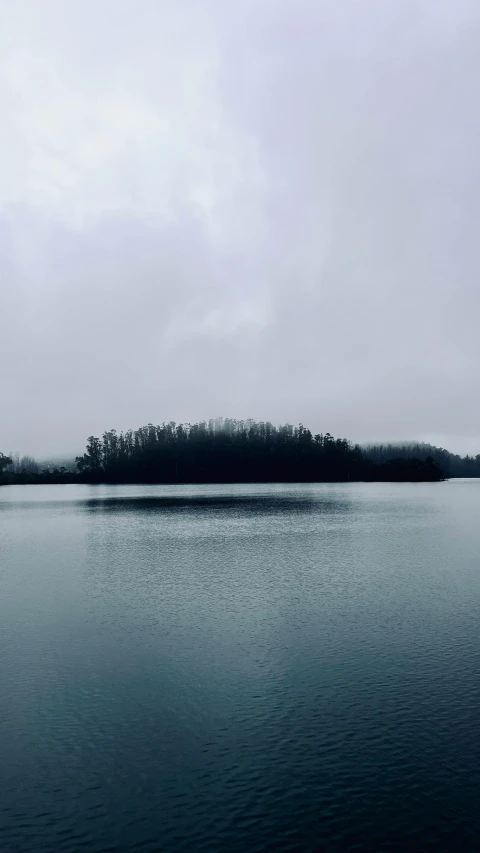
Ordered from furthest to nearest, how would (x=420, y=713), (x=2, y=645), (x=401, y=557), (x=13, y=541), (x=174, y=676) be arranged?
(x=13, y=541) < (x=401, y=557) < (x=2, y=645) < (x=174, y=676) < (x=420, y=713)

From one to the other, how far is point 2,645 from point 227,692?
12950mm

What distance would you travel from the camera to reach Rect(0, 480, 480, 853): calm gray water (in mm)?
14500

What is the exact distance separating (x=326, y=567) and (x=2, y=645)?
2694 centimetres

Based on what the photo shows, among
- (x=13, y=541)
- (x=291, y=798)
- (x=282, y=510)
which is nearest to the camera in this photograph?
(x=291, y=798)

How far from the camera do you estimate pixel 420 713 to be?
2008cm

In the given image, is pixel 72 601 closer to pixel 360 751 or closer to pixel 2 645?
pixel 2 645

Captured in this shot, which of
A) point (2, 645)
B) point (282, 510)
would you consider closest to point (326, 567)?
point (2, 645)

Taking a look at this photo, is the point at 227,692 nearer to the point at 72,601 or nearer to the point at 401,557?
the point at 72,601

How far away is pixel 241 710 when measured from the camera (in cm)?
2064

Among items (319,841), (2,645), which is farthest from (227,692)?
(2,645)

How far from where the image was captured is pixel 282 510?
104562 mm

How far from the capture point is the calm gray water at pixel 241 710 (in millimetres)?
14500

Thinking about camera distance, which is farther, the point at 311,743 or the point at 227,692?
the point at 227,692

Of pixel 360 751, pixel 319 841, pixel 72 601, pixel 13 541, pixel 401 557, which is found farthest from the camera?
pixel 13 541
